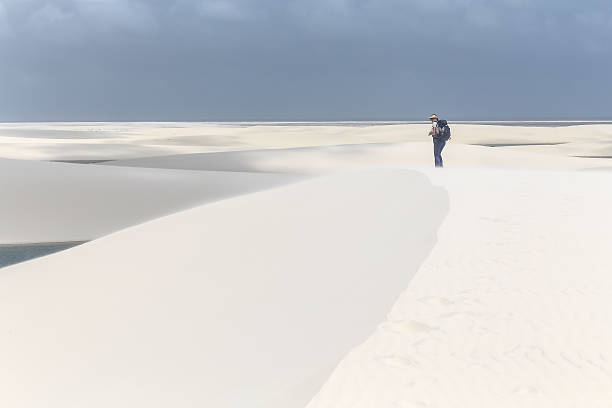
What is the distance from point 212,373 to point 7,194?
1348 centimetres

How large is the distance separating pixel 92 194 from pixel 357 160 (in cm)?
1307

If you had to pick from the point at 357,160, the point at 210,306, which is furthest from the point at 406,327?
the point at 357,160

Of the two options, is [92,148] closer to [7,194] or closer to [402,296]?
[7,194]

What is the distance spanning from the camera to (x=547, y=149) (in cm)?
3728

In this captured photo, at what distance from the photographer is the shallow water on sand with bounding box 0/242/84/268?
11384 millimetres

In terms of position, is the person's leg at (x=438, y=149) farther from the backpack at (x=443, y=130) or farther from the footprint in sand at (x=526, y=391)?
the footprint in sand at (x=526, y=391)

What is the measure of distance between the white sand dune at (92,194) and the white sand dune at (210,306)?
521cm

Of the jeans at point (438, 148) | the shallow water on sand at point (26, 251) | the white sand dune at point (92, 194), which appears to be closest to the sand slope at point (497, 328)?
the shallow water on sand at point (26, 251)

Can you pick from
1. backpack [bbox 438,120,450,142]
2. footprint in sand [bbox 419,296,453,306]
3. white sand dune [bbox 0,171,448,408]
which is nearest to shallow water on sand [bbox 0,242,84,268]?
white sand dune [bbox 0,171,448,408]

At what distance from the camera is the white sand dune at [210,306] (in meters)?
4.56

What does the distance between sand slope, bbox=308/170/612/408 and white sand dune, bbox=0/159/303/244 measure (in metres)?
9.25

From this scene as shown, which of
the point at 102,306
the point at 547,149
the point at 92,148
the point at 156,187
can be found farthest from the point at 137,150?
the point at 102,306

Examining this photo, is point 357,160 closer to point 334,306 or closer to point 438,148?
point 438,148

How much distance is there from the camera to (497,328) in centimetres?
494
